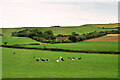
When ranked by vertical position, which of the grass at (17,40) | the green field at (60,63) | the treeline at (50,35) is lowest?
the green field at (60,63)

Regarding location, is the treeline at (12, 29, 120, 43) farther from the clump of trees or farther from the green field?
the green field

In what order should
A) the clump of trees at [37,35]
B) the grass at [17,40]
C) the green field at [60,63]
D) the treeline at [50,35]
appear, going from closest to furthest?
1. the green field at [60,63]
2. the treeline at [50,35]
3. the grass at [17,40]
4. the clump of trees at [37,35]

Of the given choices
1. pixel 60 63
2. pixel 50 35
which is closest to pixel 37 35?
pixel 50 35

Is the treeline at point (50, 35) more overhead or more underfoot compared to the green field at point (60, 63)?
more overhead

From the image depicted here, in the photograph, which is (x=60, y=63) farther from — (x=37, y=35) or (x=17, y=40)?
(x=37, y=35)

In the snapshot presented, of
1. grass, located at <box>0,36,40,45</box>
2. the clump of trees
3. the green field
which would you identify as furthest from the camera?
the clump of trees

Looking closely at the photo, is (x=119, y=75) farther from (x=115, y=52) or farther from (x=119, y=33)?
(x=119, y=33)

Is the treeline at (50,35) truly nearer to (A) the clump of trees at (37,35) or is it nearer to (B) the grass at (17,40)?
(A) the clump of trees at (37,35)

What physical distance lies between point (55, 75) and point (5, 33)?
65718 millimetres

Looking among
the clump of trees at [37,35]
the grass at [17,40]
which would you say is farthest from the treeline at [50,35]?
the grass at [17,40]

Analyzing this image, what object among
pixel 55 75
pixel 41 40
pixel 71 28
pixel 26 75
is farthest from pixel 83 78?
pixel 71 28

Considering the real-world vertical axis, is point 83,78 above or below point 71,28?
below

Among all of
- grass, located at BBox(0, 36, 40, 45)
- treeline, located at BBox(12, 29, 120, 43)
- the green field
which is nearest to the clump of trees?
treeline, located at BBox(12, 29, 120, 43)

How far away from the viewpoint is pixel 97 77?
22984 millimetres
